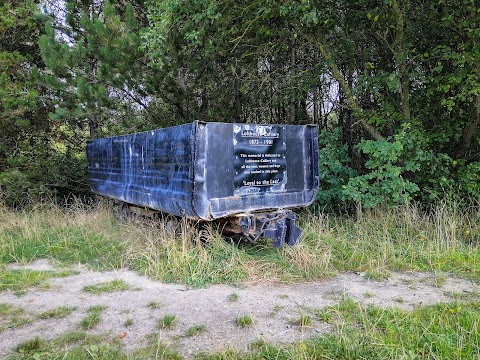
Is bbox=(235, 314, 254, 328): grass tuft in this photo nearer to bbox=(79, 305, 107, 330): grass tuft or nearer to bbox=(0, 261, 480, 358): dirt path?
bbox=(0, 261, 480, 358): dirt path

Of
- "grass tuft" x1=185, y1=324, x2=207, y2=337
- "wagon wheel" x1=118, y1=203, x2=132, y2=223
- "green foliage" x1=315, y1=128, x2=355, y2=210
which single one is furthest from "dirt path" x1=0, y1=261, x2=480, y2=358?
"green foliage" x1=315, y1=128, x2=355, y2=210

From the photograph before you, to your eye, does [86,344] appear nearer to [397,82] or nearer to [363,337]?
[363,337]

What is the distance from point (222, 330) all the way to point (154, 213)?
3837mm

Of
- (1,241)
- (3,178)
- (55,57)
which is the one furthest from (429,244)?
(3,178)

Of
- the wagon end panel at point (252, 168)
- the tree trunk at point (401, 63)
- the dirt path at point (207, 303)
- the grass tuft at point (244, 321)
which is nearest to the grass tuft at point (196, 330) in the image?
the dirt path at point (207, 303)

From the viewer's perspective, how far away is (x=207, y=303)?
13.5 ft

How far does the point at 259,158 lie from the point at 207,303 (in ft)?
7.57

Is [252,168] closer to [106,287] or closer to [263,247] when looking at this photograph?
[263,247]


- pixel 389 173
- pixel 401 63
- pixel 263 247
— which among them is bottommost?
pixel 263 247

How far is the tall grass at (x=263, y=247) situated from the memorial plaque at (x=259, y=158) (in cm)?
93

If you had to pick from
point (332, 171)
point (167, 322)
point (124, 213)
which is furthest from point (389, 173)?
point (124, 213)

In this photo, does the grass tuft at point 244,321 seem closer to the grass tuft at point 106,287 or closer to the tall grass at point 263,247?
the tall grass at point 263,247

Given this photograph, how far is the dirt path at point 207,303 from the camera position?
Result: 11.0 ft

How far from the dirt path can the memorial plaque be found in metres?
1.55
